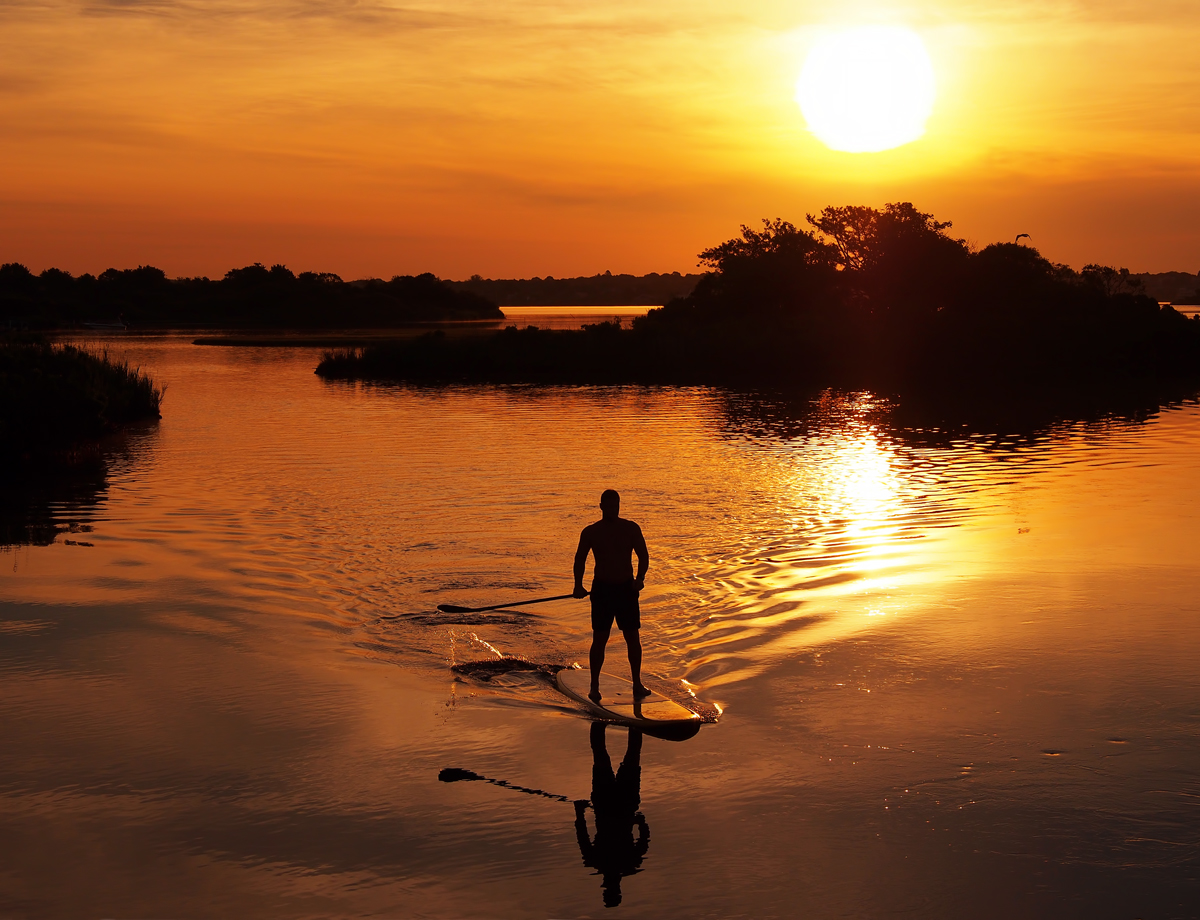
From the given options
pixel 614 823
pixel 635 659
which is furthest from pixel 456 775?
pixel 635 659

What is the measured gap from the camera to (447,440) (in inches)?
1592

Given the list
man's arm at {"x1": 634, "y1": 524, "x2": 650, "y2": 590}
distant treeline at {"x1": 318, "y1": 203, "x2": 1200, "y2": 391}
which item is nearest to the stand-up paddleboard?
man's arm at {"x1": 634, "y1": 524, "x2": 650, "y2": 590}

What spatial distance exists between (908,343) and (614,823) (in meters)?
78.6

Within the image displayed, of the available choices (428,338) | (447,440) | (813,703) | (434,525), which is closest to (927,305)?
(428,338)

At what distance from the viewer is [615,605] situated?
Result: 12.6 m

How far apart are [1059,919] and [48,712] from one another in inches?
396

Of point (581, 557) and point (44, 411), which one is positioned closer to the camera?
point (581, 557)

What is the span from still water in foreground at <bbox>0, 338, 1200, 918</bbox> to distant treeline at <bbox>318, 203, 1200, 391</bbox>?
52.2 metres

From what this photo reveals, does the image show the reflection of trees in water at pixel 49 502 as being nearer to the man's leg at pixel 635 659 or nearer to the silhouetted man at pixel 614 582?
the silhouetted man at pixel 614 582

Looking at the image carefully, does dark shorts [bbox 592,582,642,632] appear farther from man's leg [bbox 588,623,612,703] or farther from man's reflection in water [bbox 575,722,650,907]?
man's reflection in water [bbox 575,722,650,907]

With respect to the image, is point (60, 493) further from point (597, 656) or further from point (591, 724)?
point (591, 724)

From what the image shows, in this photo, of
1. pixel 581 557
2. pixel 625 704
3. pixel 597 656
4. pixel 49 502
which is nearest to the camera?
pixel 625 704

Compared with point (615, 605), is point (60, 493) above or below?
below

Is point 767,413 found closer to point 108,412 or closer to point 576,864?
point 108,412
